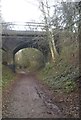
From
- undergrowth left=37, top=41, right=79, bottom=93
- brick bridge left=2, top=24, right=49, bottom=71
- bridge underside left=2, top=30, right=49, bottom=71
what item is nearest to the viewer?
undergrowth left=37, top=41, right=79, bottom=93

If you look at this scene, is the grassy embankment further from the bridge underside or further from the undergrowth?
the bridge underside

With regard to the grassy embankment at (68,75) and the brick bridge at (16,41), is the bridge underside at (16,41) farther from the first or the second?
the grassy embankment at (68,75)

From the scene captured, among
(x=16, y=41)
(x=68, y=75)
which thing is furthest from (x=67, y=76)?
(x=16, y=41)

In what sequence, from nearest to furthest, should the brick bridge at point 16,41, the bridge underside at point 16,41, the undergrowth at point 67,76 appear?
the undergrowth at point 67,76 < the brick bridge at point 16,41 < the bridge underside at point 16,41

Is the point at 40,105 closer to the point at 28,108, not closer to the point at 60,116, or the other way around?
the point at 28,108

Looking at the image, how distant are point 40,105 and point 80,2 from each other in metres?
4.69

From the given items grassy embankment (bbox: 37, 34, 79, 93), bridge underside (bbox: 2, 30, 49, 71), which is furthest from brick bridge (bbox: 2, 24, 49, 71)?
grassy embankment (bbox: 37, 34, 79, 93)

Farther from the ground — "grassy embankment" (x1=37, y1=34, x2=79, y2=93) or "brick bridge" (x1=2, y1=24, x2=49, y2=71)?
"brick bridge" (x1=2, y1=24, x2=49, y2=71)

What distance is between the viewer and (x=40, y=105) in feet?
31.0

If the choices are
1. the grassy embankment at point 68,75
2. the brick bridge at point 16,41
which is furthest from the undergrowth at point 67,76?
the brick bridge at point 16,41

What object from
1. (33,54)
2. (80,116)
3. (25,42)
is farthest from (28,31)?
(80,116)

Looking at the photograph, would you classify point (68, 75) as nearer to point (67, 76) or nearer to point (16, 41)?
point (67, 76)

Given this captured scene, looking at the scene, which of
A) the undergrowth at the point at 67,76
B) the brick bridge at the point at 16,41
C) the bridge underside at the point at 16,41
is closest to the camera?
the undergrowth at the point at 67,76

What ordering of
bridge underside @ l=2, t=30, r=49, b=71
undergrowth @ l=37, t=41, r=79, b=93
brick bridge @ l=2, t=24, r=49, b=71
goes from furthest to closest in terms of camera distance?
1. bridge underside @ l=2, t=30, r=49, b=71
2. brick bridge @ l=2, t=24, r=49, b=71
3. undergrowth @ l=37, t=41, r=79, b=93
